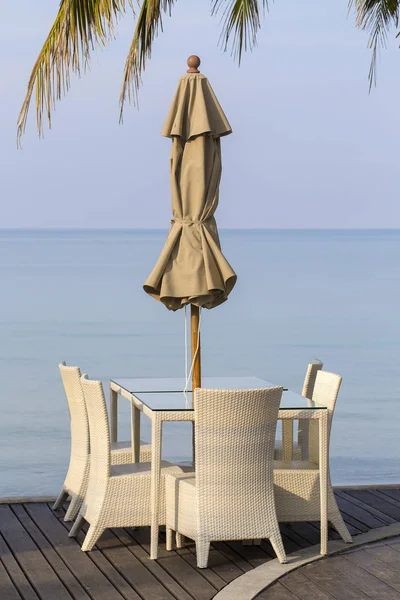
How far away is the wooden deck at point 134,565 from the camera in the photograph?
14.1 ft

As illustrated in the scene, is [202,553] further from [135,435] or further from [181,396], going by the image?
[135,435]

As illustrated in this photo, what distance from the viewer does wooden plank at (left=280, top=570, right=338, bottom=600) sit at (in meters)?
4.22

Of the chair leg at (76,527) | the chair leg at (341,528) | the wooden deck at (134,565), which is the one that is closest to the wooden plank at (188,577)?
the wooden deck at (134,565)

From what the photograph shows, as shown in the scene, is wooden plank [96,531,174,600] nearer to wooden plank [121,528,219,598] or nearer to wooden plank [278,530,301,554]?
wooden plank [121,528,219,598]

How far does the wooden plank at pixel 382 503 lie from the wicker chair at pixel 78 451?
1.32 meters

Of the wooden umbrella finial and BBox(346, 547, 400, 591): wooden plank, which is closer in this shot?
BBox(346, 547, 400, 591): wooden plank

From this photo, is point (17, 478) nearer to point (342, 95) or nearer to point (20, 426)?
point (20, 426)

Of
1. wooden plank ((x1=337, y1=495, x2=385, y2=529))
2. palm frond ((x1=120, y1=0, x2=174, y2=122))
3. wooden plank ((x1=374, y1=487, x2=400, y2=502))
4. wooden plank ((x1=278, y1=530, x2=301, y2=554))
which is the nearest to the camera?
wooden plank ((x1=278, y1=530, x2=301, y2=554))

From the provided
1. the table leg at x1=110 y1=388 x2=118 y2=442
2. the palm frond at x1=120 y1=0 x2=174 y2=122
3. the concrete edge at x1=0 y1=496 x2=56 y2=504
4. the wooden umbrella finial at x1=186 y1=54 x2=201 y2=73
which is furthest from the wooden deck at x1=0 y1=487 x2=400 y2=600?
the palm frond at x1=120 y1=0 x2=174 y2=122

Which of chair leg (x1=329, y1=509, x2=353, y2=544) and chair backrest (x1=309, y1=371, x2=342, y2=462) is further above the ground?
chair backrest (x1=309, y1=371, x2=342, y2=462)

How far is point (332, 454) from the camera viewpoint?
9047 millimetres

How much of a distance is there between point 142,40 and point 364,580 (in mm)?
4041

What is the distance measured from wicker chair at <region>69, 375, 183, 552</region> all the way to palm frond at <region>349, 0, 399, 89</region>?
4.85 metres

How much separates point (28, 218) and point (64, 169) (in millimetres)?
4366
